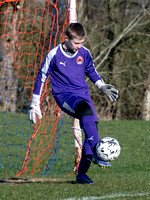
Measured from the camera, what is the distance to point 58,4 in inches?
311

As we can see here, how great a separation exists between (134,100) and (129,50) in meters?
2.99

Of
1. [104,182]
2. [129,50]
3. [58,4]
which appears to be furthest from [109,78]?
[104,182]

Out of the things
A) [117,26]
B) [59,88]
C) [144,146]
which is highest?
[117,26]

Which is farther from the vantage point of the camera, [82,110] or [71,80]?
[71,80]

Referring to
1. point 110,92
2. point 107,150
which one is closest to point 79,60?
point 110,92

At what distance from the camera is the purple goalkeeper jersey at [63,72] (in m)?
5.61

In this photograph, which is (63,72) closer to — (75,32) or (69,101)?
(69,101)

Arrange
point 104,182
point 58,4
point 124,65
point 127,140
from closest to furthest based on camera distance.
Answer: point 104,182
point 58,4
point 127,140
point 124,65

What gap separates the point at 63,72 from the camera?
561 cm

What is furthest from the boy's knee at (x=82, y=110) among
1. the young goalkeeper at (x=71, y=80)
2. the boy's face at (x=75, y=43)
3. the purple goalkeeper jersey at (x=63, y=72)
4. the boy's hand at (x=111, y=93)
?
the boy's face at (x=75, y=43)

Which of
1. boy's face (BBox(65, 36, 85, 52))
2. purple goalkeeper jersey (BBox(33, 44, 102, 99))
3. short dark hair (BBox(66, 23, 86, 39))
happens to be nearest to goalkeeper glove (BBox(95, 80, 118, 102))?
purple goalkeeper jersey (BBox(33, 44, 102, 99))

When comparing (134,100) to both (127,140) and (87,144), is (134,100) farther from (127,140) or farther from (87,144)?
(87,144)

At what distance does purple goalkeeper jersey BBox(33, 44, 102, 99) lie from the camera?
221 inches

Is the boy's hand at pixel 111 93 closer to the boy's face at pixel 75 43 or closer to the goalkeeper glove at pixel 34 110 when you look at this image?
the boy's face at pixel 75 43
